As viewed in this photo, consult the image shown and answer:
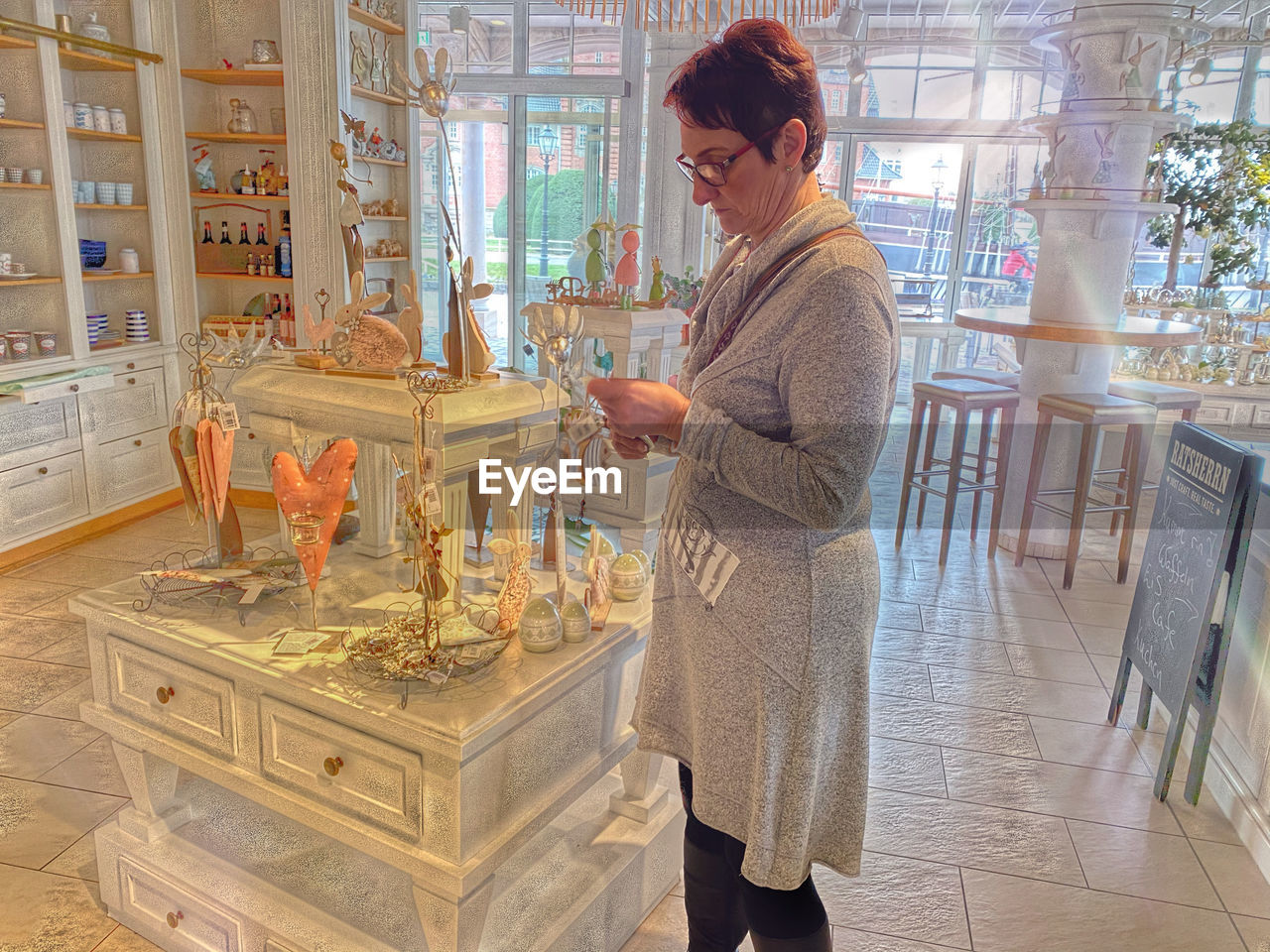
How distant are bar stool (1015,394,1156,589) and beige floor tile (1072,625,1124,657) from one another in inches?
18.3

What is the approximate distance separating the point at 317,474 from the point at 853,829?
1217 millimetres

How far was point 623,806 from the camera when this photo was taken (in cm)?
222

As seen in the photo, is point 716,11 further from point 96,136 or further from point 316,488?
point 96,136

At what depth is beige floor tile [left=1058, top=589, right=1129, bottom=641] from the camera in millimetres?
4146

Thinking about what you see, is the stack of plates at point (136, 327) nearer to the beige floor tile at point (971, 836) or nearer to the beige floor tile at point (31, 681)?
the beige floor tile at point (31, 681)

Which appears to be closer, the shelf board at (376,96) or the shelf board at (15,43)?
the shelf board at (15,43)

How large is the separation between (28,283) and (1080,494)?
5.10 meters

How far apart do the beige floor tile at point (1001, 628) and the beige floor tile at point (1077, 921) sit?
1.64 m

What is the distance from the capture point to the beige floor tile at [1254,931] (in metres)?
2.19

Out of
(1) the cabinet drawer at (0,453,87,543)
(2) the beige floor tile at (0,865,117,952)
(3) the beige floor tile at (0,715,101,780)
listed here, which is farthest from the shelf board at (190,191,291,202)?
(2) the beige floor tile at (0,865,117,952)

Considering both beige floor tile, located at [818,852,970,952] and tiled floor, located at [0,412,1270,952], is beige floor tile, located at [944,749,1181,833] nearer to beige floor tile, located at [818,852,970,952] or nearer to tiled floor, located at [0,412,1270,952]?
tiled floor, located at [0,412,1270,952]

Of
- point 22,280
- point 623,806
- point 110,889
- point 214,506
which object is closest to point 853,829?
point 623,806

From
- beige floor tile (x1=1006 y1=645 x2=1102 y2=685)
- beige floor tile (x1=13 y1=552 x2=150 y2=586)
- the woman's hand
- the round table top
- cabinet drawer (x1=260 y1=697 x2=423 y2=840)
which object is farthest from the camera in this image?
the round table top

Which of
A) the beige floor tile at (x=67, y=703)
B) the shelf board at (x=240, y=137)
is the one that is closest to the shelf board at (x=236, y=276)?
the shelf board at (x=240, y=137)
